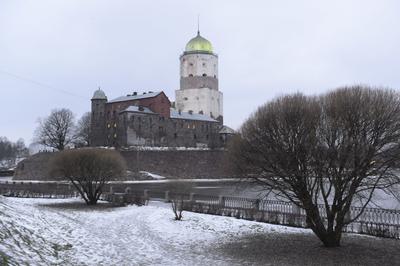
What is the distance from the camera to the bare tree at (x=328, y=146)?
38.5ft

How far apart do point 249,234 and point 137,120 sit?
6789cm

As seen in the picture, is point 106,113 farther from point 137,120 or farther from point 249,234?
point 249,234

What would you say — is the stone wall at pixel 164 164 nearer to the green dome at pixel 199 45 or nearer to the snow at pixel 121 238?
the green dome at pixel 199 45

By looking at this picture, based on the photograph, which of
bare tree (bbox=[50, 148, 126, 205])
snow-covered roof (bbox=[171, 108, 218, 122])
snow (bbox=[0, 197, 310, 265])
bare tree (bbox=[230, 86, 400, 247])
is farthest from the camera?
snow-covered roof (bbox=[171, 108, 218, 122])

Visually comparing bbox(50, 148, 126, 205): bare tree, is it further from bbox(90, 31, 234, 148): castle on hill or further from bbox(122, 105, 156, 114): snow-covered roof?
bbox(122, 105, 156, 114): snow-covered roof

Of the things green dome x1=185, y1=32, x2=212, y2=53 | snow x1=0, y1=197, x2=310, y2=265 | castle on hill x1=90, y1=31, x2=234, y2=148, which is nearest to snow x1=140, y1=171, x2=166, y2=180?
castle on hill x1=90, y1=31, x2=234, y2=148

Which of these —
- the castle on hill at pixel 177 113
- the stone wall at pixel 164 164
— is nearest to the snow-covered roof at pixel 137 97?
the castle on hill at pixel 177 113

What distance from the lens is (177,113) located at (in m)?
91.8

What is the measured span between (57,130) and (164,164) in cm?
2387

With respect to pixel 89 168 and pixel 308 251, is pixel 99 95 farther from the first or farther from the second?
pixel 308 251

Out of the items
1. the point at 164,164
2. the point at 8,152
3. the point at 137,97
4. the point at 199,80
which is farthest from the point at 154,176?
the point at 8,152

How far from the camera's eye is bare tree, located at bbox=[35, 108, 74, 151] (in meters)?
84.5

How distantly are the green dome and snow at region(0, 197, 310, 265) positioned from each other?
8599cm

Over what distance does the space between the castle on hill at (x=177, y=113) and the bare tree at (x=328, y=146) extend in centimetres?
6857
